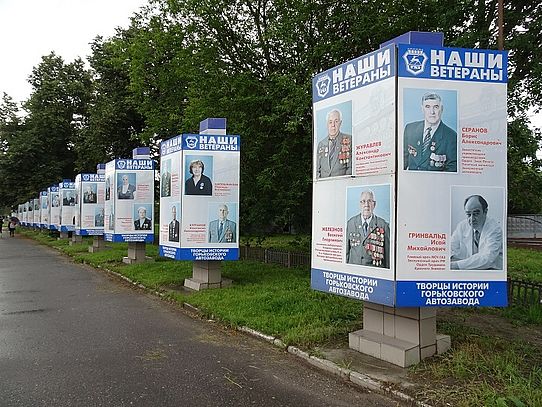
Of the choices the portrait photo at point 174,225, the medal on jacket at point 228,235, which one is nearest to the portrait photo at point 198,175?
the portrait photo at point 174,225

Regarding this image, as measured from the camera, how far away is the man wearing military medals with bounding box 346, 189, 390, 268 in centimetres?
623

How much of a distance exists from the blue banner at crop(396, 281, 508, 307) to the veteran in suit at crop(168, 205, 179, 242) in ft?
22.9

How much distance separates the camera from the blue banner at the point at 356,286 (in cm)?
618

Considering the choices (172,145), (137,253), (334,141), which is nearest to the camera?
(334,141)

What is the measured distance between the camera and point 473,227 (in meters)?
6.12

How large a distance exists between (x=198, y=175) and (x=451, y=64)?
6.93 metres

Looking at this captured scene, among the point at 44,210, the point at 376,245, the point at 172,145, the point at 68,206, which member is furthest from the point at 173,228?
the point at 44,210

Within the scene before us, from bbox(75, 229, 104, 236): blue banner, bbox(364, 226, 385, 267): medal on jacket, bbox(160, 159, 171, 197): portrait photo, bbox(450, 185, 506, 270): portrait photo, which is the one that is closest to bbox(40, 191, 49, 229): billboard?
bbox(75, 229, 104, 236): blue banner

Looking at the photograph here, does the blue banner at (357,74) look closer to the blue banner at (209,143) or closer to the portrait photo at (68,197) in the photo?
the blue banner at (209,143)

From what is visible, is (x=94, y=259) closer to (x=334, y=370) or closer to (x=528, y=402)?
(x=334, y=370)

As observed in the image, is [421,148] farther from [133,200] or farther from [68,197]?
[68,197]

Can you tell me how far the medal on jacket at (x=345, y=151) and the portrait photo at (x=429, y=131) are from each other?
0.89 meters

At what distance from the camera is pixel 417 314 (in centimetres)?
632

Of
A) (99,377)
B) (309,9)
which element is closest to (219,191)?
(309,9)
